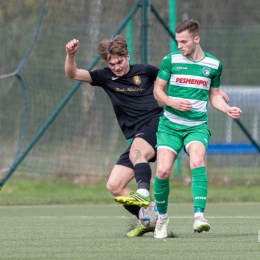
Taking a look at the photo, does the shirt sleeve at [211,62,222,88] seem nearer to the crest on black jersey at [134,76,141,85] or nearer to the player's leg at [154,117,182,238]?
the player's leg at [154,117,182,238]

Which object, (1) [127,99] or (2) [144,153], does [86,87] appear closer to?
(1) [127,99]

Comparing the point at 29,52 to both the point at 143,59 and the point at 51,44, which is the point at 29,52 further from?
the point at 143,59

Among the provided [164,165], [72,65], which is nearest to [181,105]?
[164,165]

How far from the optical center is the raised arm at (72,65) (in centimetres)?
715

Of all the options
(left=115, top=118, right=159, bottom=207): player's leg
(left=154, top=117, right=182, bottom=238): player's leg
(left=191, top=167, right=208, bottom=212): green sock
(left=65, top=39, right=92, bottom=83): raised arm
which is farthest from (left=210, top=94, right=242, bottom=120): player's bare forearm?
(left=65, top=39, right=92, bottom=83): raised arm

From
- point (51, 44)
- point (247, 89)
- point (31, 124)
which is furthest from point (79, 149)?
point (247, 89)

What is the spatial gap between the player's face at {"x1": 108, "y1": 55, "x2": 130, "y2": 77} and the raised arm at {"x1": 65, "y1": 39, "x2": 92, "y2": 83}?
0.29m

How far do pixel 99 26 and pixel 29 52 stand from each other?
1082mm

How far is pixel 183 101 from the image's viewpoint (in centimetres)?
665

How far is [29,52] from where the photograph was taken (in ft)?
38.9

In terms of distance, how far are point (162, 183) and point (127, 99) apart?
991 mm

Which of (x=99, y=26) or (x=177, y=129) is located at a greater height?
(x=99, y=26)

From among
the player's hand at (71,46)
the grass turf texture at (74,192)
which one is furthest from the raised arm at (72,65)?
the grass turf texture at (74,192)

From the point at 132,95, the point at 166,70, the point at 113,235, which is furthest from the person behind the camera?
the point at 132,95
